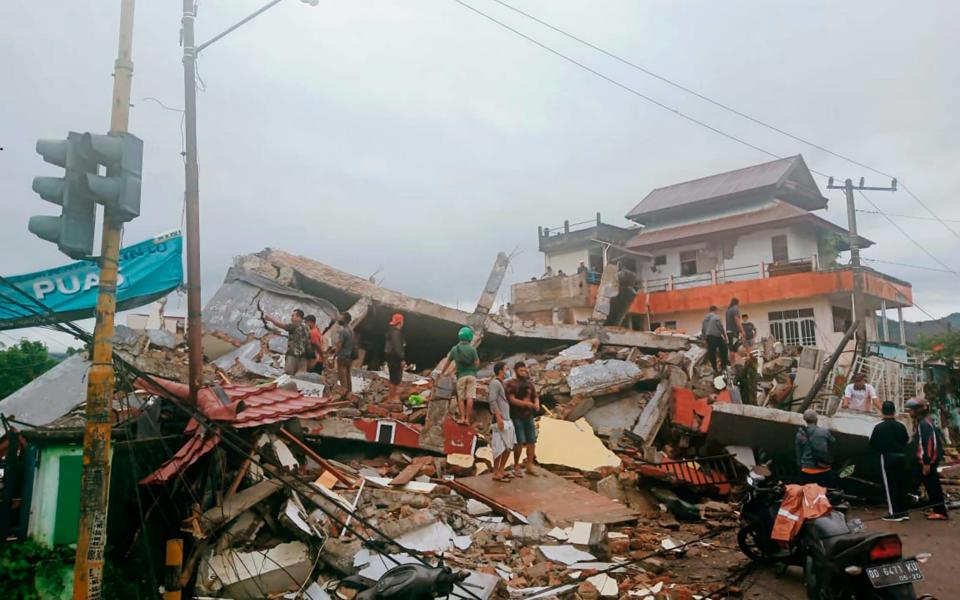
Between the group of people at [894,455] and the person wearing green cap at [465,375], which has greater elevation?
the person wearing green cap at [465,375]

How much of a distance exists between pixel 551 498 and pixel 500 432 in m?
1.07

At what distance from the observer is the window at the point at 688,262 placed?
99.7 feet

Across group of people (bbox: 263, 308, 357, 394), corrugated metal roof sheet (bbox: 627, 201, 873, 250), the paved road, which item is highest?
corrugated metal roof sheet (bbox: 627, 201, 873, 250)

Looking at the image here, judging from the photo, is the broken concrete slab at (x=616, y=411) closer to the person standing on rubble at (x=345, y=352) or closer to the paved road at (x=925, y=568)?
the paved road at (x=925, y=568)

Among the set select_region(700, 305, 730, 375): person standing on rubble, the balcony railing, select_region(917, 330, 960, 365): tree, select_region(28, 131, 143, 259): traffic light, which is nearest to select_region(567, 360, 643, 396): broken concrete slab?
select_region(700, 305, 730, 375): person standing on rubble

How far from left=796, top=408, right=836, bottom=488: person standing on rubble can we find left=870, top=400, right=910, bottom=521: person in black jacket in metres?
0.66

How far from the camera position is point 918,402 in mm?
8516

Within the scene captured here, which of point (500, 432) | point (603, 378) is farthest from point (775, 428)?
point (500, 432)

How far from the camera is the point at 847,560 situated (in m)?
→ 4.47

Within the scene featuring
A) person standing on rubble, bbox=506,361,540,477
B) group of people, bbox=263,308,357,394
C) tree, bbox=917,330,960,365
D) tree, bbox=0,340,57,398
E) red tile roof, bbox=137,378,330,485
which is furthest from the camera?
tree, bbox=917,330,960,365

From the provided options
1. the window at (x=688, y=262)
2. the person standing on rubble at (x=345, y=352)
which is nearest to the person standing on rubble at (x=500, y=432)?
the person standing on rubble at (x=345, y=352)

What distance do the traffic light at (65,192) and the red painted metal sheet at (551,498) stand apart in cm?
514

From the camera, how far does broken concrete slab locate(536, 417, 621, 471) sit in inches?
376

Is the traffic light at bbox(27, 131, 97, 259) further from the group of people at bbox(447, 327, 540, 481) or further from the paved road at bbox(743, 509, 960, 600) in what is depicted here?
the paved road at bbox(743, 509, 960, 600)
